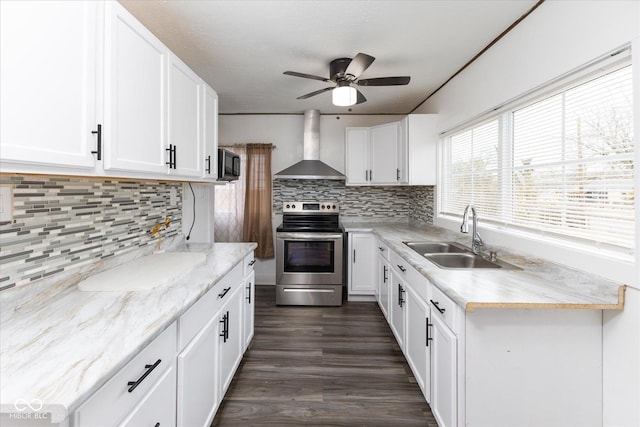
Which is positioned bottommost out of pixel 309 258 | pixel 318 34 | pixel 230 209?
pixel 309 258

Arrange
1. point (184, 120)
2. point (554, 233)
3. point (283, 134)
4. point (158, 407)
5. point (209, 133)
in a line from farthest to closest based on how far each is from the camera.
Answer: point (283, 134) < point (209, 133) < point (184, 120) < point (554, 233) < point (158, 407)

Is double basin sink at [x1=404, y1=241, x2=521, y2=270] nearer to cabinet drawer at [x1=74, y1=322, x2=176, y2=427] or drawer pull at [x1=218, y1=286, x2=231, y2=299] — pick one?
drawer pull at [x1=218, y1=286, x2=231, y2=299]

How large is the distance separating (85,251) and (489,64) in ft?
9.25

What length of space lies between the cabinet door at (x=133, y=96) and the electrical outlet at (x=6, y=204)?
0.34 metres

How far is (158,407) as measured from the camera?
1083 mm

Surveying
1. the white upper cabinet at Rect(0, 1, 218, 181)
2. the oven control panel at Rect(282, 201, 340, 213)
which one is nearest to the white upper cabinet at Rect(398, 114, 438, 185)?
the oven control panel at Rect(282, 201, 340, 213)

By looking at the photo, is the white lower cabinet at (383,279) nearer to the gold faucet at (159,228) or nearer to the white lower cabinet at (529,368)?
the white lower cabinet at (529,368)

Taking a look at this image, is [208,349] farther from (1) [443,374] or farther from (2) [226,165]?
(2) [226,165]

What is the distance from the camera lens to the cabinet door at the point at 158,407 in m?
0.95

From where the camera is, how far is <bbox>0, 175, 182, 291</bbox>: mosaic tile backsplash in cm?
115

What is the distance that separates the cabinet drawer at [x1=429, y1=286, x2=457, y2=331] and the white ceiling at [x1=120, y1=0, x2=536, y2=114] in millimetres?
1639

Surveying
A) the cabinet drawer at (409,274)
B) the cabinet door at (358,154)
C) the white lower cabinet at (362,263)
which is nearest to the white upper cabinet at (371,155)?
the cabinet door at (358,154)

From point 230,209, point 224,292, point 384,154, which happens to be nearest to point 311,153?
point 384,154

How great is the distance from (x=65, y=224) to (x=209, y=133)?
1.19 m
